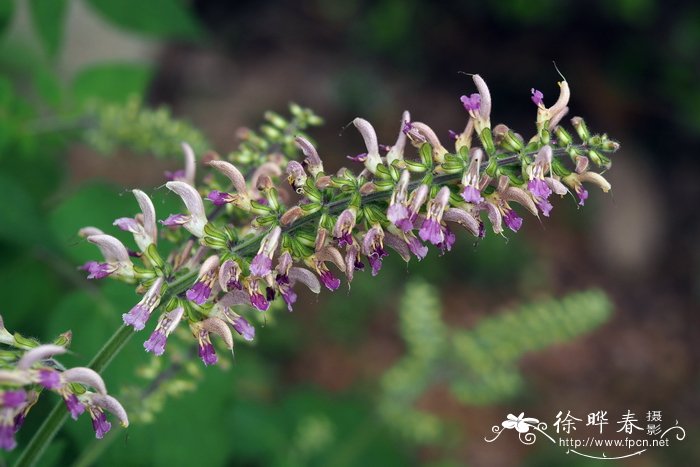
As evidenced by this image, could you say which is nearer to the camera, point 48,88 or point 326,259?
point 326,259

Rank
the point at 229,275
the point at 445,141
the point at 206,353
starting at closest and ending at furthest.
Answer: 1. the point at 229,275
2. the point at 206,353
3. the point at 445,141

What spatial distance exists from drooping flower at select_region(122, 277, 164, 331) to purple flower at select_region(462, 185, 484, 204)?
2.81 ft

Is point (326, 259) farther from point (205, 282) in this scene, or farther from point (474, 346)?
point (474, 346)

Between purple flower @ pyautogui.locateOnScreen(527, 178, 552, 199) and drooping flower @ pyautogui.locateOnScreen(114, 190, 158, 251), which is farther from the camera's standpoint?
drooping flower @ pyautogui.locateOnScreen(114, 190, 158, 251)

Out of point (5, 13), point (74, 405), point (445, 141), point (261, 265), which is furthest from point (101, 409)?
point (445, 141)

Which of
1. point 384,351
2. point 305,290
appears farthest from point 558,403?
point 305,290

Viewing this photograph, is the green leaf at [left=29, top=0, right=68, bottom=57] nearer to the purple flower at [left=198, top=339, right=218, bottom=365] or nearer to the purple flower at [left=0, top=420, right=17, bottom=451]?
the purple flower at [left=198, top=339, right=218, bottom=365]

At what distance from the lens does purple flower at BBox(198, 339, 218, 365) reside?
2106 mm

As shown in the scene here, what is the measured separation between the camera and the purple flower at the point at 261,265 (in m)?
1.95

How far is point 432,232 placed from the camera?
200cm

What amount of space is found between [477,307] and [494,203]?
669 centimetres

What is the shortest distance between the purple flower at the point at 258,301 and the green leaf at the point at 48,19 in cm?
224

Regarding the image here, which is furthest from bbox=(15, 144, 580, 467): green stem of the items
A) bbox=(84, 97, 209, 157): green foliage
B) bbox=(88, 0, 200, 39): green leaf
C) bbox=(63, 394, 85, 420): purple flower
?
bbox=(88, 0, 200, 39): green leaf

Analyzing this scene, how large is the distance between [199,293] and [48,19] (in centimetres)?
223
